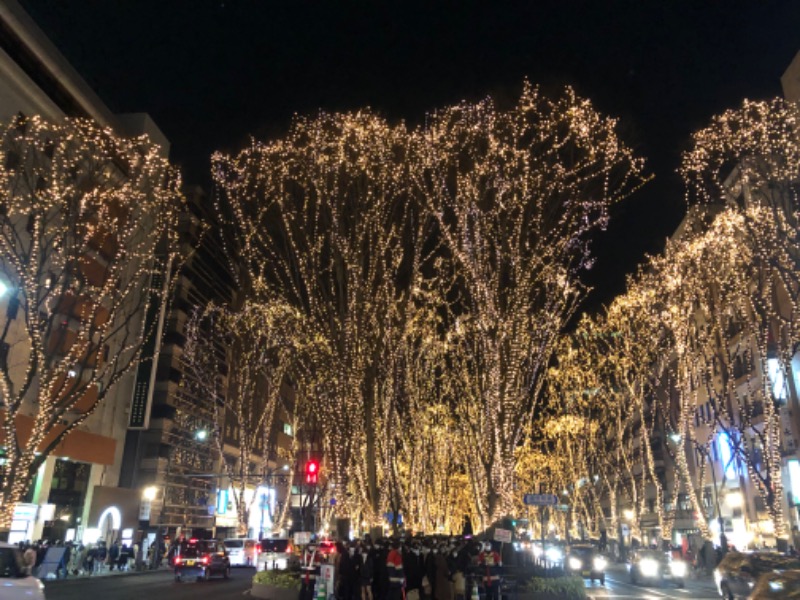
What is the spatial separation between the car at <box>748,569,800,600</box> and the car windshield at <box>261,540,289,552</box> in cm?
2404

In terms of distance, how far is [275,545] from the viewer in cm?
3100

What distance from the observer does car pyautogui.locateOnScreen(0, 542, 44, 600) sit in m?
9.01

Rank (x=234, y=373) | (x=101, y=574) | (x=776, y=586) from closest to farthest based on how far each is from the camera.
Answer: (x=776, y=586) → (x=101, y=574) → (x=234, y=373)

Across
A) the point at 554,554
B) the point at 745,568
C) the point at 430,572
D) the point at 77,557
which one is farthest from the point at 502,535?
the point at 77,557

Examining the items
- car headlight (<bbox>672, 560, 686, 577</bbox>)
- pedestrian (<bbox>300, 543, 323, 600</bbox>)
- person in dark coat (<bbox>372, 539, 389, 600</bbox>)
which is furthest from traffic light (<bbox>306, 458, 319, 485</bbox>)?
car headlight (<bbox>672, 560, 686, 577</bbox>)

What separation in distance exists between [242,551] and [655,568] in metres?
21.1

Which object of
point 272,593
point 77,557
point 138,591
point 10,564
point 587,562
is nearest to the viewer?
point 10,564

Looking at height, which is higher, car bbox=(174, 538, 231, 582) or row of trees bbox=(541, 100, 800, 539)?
row of trees bbox=(541, 100, 800, 539)

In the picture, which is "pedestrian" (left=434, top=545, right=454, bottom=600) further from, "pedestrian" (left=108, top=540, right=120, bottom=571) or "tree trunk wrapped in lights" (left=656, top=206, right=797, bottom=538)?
"pedestrian" (left=108, top=540, right=120, bottom=571)

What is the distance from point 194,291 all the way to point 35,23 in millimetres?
27680

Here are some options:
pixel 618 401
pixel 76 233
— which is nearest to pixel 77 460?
pixel 76 233

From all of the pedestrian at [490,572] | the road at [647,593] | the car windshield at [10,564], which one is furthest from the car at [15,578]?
the road at [647,593]

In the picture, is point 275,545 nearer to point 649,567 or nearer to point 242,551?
point 242,551

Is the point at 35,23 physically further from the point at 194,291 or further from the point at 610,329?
the point at 610,329
